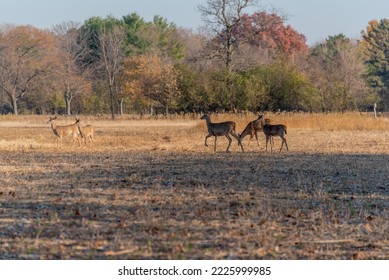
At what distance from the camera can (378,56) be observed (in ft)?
249

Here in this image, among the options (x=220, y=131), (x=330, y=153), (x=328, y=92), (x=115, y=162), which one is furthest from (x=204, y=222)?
(x=328, y=92)

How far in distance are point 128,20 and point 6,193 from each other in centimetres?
6937

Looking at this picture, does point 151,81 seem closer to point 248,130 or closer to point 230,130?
point 248,130

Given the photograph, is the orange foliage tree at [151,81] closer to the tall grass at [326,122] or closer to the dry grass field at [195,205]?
the tall grass at [326,122]

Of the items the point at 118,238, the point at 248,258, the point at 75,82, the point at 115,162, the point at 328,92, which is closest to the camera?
the point at 248,258

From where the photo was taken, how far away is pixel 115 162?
60.7ft

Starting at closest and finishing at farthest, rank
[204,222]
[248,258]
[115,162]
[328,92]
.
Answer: [248,258]
[204,222]
[115,162]
[328,92]

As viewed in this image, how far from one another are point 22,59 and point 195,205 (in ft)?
206

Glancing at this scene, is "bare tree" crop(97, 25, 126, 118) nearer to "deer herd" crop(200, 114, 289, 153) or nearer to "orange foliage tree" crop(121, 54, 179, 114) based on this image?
"orange foliage tree" crop(121, 54, 179, 114)

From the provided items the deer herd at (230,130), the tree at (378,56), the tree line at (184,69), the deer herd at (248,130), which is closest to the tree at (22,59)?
the tree line at (184,69)

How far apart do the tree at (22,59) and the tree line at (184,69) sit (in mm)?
107

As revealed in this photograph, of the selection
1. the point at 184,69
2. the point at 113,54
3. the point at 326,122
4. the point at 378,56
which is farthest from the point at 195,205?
the point at 378,56

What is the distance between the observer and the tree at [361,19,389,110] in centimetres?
6897

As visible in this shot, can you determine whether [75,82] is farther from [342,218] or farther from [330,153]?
[342,218]
